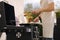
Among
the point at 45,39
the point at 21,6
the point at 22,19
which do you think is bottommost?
the point at 45,39

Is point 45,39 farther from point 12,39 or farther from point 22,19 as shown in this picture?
point 22,19

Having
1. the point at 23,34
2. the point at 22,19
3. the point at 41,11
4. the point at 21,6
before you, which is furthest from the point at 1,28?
the point at 21,6

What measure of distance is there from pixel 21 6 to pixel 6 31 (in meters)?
1.17

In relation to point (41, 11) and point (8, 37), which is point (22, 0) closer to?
point (41, 11)

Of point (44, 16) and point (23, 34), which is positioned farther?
point (44, 16)

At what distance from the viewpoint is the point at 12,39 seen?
87 centimetres

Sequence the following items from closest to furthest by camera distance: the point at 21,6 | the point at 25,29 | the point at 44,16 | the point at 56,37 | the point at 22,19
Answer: the point at 25,29, the point at 56,37, the point at 44,16, the point at 22,19, the point at 21,6

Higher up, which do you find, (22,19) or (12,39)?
(22,19)

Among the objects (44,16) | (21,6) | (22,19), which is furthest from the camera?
(21,6)

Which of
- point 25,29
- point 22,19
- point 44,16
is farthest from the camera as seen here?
point 22,19

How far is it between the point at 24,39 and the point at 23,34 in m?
0.03

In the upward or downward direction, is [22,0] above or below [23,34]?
above

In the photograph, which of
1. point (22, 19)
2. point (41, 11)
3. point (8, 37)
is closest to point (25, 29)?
point (8, 37)

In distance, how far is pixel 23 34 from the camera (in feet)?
2.75
